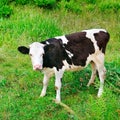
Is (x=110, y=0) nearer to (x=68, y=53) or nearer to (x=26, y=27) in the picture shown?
(x=26, y=27)

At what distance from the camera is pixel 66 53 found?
6.91m

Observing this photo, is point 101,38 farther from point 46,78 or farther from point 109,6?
point 109,6

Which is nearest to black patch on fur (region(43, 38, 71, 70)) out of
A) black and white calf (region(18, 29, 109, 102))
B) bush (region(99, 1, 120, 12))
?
black and white calf (region(18, 29, 109, 102))

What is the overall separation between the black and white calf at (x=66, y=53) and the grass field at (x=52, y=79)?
1.07 ft

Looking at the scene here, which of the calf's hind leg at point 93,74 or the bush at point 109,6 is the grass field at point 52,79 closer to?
the calf's hind leg at point 93,74

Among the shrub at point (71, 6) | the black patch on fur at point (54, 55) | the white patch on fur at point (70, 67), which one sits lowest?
the shrub at point (71, 6)

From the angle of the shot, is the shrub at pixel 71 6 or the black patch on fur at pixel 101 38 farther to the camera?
the shrub at pixel 71 6

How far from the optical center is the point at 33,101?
6883mm

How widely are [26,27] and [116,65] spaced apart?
3470mm

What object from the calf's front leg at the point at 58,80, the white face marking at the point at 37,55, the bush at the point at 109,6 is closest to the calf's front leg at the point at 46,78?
the calf's front leg at the point at 58,80

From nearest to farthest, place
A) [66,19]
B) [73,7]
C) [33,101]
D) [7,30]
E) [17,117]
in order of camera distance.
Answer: [17,117] → [33,101] → [7,30] → [66,19] → [73,7]

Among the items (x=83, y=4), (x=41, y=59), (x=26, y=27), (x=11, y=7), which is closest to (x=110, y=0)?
(x=83, y=4)

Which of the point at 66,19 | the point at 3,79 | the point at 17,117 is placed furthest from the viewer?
the point at 66,19

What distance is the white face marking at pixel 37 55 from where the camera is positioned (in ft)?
21.0
